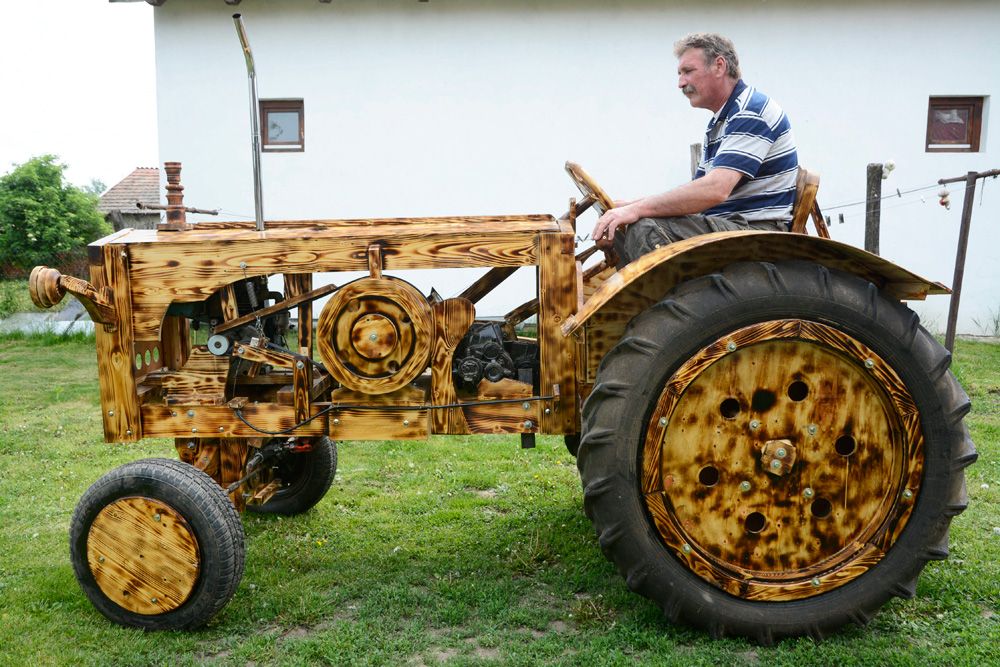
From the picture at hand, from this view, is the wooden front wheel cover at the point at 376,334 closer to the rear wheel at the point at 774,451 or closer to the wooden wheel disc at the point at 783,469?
the rear wheel at the point at 774,451

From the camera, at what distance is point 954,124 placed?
9.94 m

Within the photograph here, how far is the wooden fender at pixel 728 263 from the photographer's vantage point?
108 inches

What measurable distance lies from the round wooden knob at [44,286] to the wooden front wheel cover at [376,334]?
93cm

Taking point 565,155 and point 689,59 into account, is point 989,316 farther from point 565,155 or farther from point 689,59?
point 689,59

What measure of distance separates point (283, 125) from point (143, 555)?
24.9ft

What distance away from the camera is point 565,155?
9.64m

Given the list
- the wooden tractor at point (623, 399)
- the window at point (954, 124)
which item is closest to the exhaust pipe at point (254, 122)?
the wooden tractor at point (623, 399)

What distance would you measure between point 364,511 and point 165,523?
60.4 inches

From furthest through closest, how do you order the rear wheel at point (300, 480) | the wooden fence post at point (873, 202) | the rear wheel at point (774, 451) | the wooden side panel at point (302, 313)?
the wooden fence post at point (873, 202) → the rear wheel at point (300, 480) → the wooden side panel at point (302, 313) → the rear wheel at point (774, 451)

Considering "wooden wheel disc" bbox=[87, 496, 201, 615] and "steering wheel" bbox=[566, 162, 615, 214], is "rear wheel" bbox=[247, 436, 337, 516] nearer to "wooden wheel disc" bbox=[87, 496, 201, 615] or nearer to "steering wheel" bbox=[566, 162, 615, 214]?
"wooden wheel disc" bbox=[87, 496, 201, 615]

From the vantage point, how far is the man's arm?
2943 millimetres

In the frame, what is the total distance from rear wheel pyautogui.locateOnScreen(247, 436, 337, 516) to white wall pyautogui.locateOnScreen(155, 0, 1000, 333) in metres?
5.58

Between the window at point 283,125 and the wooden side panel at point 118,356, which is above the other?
the window at point 283,125

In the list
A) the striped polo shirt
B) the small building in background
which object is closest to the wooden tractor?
the striped polo shirt
